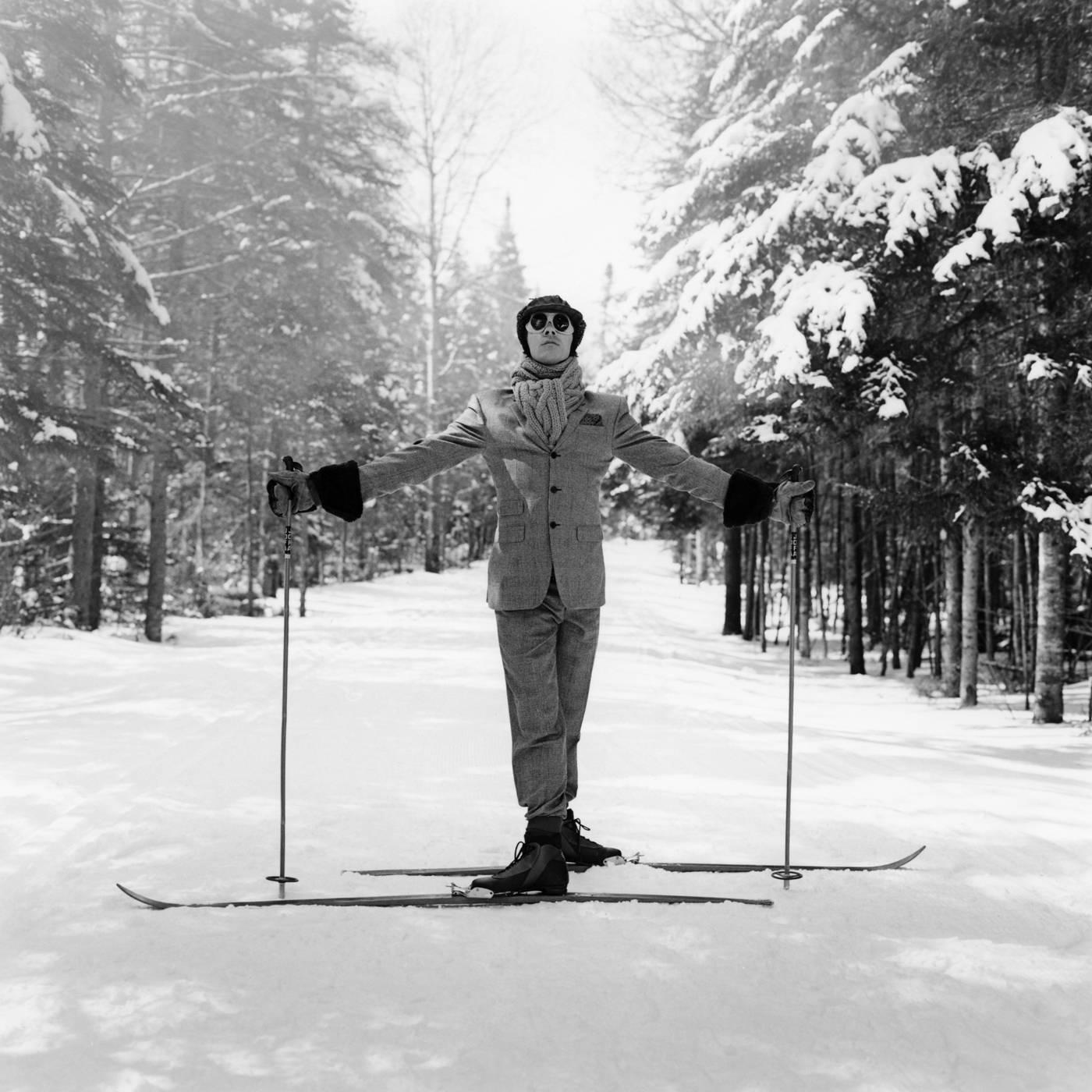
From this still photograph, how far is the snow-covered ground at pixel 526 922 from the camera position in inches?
87.0

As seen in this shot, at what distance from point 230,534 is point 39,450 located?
14735mm

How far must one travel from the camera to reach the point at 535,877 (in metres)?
3.36

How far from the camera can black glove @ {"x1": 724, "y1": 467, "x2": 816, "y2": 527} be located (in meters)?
3.63

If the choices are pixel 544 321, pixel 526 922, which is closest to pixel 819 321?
pixel 544 321

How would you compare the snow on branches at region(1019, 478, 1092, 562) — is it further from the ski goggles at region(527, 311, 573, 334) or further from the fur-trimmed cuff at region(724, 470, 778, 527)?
the ski goggles at region(527, 311, 573, 334)

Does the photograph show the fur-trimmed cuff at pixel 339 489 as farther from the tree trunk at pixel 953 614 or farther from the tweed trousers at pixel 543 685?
the tree trunk at pixel 953 614

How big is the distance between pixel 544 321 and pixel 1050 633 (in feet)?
20.4

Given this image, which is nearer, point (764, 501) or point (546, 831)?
point (546, 831)

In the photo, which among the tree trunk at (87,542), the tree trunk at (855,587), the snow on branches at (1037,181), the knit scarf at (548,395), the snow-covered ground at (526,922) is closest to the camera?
the snow-covered ground at (526,922)

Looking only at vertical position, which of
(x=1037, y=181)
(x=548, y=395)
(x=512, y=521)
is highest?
(x=1037, y=181)

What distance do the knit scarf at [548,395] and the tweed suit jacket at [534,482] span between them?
3cm

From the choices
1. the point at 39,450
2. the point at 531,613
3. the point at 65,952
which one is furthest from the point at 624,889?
the point at 39,450

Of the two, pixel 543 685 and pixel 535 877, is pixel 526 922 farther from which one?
pixel 543 685

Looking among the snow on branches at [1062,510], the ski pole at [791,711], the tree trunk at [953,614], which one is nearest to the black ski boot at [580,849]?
the ski pole at [791,711]
